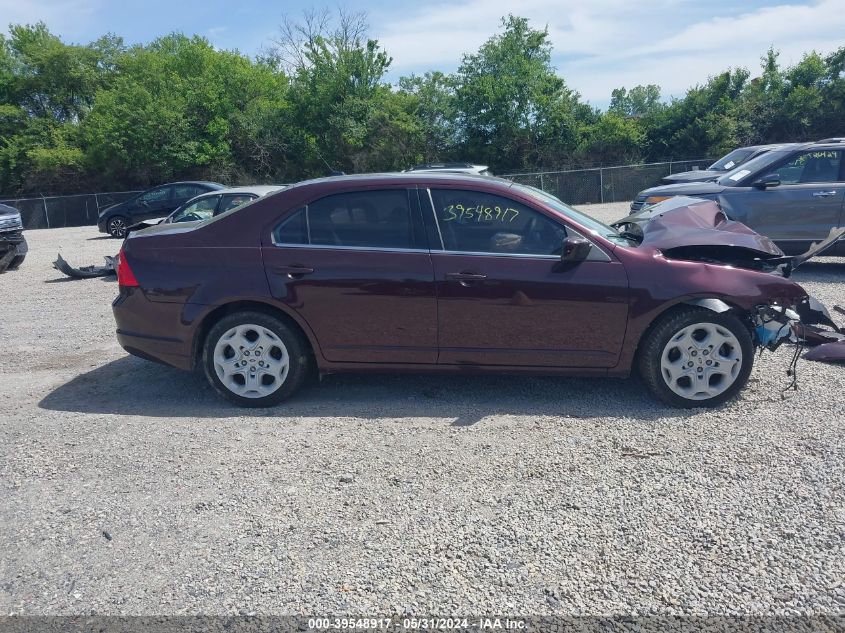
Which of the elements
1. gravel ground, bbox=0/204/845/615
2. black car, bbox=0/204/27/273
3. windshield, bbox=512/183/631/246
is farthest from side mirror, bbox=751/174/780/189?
black car, bbox=0/204/27/273

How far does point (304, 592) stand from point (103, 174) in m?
38.0

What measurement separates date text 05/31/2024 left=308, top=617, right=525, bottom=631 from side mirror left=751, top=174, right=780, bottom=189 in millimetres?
8824

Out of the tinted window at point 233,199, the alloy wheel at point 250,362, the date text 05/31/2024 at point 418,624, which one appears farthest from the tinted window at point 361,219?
the tinted window at point 233,199

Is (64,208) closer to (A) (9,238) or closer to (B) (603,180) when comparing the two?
Answer: (A) (9,238)

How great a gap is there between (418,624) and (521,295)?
2657 millimetres

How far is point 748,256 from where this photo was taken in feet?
18.5

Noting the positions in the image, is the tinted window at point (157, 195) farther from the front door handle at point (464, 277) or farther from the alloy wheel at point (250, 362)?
the front door handle at point (464, 277)

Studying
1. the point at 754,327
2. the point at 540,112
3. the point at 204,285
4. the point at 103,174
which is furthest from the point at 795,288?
the point at 103,174

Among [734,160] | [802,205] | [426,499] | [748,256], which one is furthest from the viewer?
[734,160]

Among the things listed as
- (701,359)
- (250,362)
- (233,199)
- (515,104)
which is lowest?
(701,359)

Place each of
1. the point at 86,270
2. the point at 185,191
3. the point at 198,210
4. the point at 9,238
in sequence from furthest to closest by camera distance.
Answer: the point at 185,191, the point at 9,238, the point at 198,210, the point at 86,270

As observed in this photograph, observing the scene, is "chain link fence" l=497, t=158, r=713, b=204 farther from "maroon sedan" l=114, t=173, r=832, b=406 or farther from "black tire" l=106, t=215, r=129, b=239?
"maroon sedan" l=114, t=173, r=832, b=406

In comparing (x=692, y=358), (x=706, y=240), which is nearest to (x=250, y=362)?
(x=692, y=358)

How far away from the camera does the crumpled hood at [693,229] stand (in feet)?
17.7
